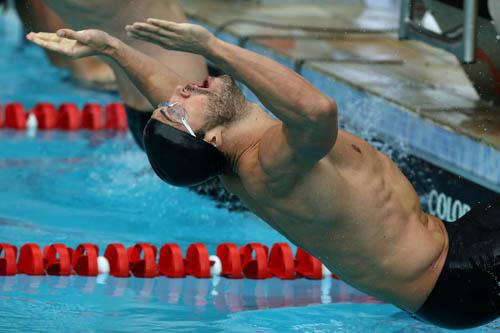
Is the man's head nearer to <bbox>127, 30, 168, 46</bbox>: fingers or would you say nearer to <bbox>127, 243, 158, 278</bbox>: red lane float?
<bbox>127, 30, 168, 46</bbox>: fingers

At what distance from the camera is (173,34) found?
8.75ft

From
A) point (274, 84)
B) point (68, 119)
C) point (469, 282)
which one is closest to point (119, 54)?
point (274, 84)

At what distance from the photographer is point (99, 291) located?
3859mm

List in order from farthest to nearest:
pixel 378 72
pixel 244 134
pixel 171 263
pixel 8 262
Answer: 1. pixel 378 72
2. pixel 171 263
3. pixel 8 262
4. pixel 244 134

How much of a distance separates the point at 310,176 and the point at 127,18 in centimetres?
183

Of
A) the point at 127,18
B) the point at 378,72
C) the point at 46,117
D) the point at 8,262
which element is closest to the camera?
the point at 8,262

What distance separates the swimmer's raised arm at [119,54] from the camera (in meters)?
2.88

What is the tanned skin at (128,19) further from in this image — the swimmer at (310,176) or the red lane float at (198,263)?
the swimmer at (310,176)

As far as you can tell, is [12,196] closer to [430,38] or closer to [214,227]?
[214,227]

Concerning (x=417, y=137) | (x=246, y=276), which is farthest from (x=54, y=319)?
(x=417, y=137)

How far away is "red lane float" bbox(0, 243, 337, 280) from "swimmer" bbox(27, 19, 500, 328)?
85 cm

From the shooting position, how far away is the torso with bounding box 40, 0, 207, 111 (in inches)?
175

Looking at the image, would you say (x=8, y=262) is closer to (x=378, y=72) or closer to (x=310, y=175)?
(x=310, y=175)

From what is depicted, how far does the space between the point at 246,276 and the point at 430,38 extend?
142 cm
